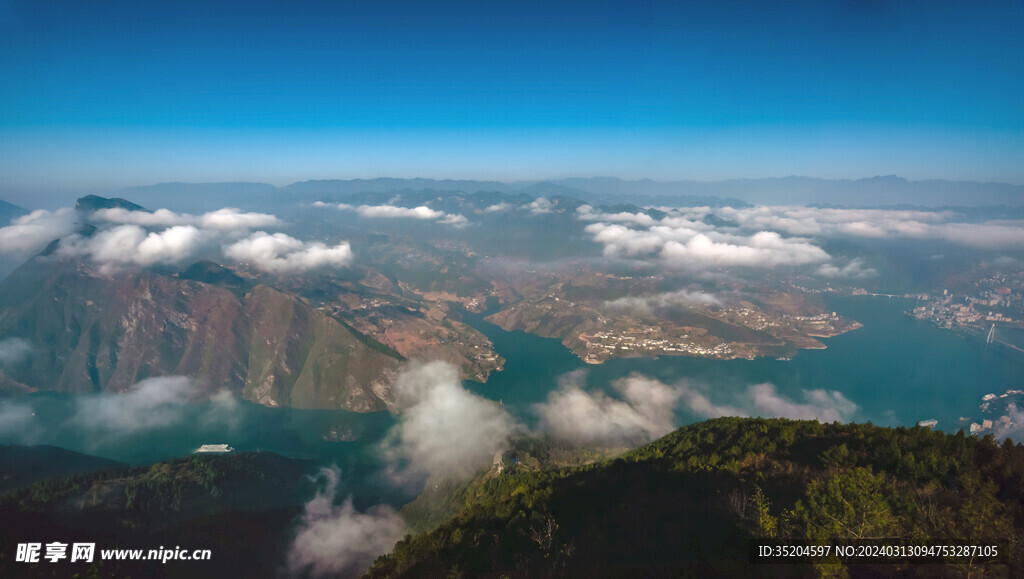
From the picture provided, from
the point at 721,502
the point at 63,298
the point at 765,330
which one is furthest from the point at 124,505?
the point at 765,330

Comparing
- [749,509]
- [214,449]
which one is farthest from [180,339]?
[749,509]

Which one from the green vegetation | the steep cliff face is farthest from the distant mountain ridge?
the green vegetation

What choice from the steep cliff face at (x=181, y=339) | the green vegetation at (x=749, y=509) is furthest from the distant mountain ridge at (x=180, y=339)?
the green vegetation at (x=749, y=509)

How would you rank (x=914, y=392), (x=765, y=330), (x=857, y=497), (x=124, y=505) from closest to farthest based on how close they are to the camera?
1. (x=857, y=497)
2. (x=124, y=505)
3. (x=914, y=392)
4. (x=765, y=330)

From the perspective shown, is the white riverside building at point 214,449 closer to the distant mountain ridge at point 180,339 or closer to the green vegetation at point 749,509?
the distant mountain ridge at point 180,339

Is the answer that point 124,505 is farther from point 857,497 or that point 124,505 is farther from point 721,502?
point 857,497

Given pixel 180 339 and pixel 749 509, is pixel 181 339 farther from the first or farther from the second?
pixel 749 509
